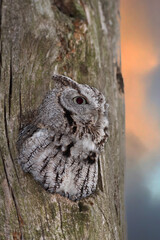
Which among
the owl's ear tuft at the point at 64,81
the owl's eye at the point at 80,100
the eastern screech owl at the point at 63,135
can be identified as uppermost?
the owl's ear tuft at the point at 64,81

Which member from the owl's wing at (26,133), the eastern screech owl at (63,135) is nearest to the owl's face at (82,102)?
the eastern screech owl at (63,135)

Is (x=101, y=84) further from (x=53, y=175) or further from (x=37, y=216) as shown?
(x=37, y=216)

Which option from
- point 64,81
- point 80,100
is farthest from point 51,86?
point 80,100

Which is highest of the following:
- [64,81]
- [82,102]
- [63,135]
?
[64,81]

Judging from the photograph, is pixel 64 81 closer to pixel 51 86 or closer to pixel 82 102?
pixel 82 102

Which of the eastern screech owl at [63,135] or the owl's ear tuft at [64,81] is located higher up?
the owl's ear tuft at [64,81]

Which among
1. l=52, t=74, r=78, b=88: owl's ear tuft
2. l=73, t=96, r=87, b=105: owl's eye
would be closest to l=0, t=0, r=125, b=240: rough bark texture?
l=52, t=74, r=78, b=88: owl's ear tuft

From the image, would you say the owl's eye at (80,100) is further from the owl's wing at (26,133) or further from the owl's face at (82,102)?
the owl's wing at (26,133)
